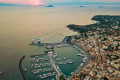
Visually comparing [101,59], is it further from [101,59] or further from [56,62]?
[56,62]

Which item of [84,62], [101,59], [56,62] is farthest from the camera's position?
[101,59]

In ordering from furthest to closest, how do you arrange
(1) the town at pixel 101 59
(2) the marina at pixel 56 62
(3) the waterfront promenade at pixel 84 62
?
1. (3) the waterfront promenade at pixel 84 62
2. (2) the marina at pixel 56 62
3. (1) the town at pixel 101 59

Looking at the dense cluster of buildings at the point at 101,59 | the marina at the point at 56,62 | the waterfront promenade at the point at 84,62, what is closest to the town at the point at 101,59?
the dense cluster of buildings at the point at 101,59

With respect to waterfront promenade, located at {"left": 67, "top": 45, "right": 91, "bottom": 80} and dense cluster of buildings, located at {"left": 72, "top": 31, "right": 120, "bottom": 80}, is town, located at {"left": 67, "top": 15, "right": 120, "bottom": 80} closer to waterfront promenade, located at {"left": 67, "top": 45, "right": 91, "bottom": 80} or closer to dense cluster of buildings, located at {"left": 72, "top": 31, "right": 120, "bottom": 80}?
A: dense cluster of buildings, located at {"left": 72, "top": 31, "right": 120, "bottom": 80}

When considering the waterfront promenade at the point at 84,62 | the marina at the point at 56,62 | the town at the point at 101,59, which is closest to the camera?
the town at the point at 101,59

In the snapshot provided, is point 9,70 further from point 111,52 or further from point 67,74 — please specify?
point 111,52

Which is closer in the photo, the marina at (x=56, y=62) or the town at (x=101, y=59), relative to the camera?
the town at (x=101, y=59)

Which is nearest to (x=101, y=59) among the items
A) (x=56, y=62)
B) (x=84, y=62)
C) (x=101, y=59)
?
(x=101, y=59)

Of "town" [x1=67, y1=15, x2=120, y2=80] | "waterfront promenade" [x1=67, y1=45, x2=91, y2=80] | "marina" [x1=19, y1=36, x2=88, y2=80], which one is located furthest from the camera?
"waterfront promenade" [x1=67, y1=45, x2=91, y2=80]

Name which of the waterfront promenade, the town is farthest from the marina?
the town

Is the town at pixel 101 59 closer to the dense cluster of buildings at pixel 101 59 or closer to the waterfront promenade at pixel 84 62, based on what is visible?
the dense cluster of buildings at pixel 101 59

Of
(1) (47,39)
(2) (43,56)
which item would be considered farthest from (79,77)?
(1) (47,39)
